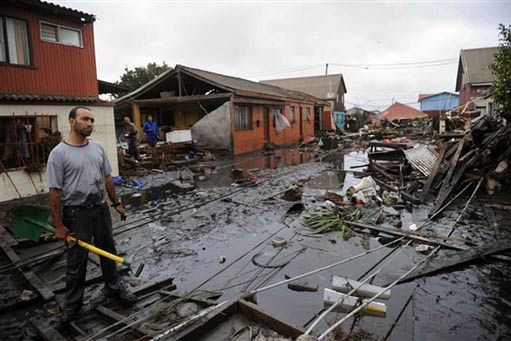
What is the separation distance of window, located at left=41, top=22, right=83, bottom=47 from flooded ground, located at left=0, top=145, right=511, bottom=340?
6211mm

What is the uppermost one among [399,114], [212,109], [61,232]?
[399,114]

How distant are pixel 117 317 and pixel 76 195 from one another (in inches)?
50.8

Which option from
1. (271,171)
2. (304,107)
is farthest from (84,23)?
(304,107)

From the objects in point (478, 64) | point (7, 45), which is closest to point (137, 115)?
point (7, 45)

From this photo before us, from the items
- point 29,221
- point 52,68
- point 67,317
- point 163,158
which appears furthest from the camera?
point 163,158

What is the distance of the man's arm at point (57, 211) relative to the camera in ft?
10.4

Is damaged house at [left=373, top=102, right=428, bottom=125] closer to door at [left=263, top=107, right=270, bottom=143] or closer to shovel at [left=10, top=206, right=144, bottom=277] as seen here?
door at [left=263, top=107, right=270, bottom=143]

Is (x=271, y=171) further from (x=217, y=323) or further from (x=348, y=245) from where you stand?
(x=217, y=323)

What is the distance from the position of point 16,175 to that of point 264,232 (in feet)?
25.4

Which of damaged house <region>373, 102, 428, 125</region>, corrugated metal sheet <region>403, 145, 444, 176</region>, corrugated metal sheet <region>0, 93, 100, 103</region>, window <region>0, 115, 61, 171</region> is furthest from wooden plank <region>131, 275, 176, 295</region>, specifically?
damaged house <region>373, 102, 428, 125</region>

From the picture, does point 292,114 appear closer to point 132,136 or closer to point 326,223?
point 132,136

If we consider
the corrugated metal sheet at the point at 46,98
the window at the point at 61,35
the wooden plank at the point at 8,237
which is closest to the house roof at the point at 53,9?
the window at the point at 61,35

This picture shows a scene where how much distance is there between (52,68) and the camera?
411 inches

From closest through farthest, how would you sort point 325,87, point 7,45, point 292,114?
point 7,45, point 292,114, point 325,87
